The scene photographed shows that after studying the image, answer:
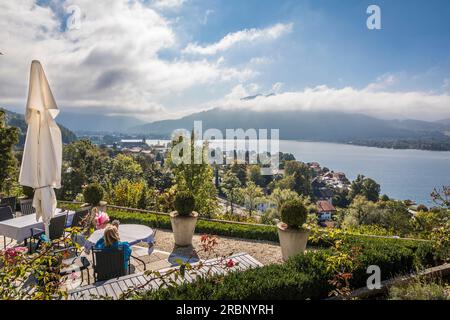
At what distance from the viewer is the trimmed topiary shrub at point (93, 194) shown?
8438 millimetres

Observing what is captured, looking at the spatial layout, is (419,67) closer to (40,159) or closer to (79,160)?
(40,159)

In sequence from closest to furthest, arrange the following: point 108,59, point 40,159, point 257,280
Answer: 1. point 257,280
2. point 40,159
3. point 108,59

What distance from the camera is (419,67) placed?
29.1m

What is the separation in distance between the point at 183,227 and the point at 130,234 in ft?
5.21

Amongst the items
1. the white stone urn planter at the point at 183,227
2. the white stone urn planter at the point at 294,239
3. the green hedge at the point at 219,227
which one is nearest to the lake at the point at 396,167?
the green hedge at the point at 219,227

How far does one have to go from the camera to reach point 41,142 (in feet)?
13.7

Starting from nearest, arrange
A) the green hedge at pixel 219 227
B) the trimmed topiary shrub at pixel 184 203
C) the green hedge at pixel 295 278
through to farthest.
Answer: the green hedge at pixel 295 278
the trimmed topiary shrub at pixel 184 203
the green hedge at pixel 219 227

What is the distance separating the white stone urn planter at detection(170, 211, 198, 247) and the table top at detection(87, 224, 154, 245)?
1061 mm

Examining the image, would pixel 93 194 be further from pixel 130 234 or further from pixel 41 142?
pixel 41 142

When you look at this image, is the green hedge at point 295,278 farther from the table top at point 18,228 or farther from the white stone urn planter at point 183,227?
the table top at point 18,228

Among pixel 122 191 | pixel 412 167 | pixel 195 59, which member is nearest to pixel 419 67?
pixel 195 59

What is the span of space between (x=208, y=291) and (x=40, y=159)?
9.91 ft

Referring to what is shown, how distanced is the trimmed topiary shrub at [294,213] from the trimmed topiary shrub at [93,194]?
5330 millimetres

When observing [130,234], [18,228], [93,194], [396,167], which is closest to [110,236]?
[130,234]
